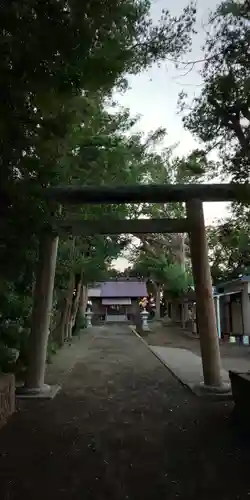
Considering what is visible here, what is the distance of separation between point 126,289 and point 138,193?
31.5 m

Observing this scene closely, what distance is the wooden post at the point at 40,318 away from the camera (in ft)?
24.5

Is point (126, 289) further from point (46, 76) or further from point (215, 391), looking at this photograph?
point (46, 76)

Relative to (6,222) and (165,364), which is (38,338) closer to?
(6,222)

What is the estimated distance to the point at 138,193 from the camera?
7031 mm

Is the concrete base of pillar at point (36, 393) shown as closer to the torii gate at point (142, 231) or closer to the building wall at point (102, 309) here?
the torii gate at point (142, 231)

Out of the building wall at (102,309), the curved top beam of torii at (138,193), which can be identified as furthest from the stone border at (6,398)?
the building wall at (102,309)

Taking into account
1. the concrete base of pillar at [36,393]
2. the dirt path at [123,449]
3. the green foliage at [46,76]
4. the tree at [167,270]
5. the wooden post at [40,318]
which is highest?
the tree at [167,270]

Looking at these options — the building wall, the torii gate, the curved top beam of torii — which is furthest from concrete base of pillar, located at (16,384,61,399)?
the building wall

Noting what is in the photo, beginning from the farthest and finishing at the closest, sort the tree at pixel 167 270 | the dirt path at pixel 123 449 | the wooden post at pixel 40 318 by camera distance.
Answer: the tree at pixel 167 270
the wooden post at pixel 40 318
the dirt path at pixel 123 449

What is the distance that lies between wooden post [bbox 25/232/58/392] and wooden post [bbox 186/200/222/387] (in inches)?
90.6

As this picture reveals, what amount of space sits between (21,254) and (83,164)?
322cm

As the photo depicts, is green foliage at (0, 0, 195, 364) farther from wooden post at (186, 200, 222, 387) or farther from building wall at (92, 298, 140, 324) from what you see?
building wall at (92, 298, 140, 324)

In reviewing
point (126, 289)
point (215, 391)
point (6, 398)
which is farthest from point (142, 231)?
point (126, 289)

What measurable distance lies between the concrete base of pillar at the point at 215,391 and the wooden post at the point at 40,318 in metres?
2.50
